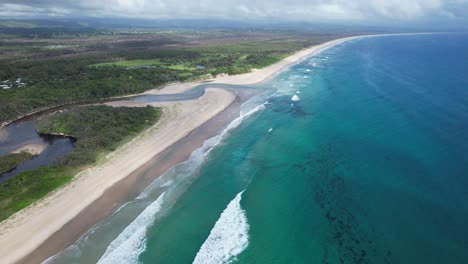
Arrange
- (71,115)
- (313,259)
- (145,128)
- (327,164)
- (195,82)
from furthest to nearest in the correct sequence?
(195,82), (71,115), (145,128), (327,164), (313,259)

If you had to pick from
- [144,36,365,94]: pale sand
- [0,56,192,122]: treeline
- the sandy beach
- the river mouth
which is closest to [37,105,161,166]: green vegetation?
the river mouth

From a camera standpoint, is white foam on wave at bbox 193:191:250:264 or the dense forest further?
the dense forest

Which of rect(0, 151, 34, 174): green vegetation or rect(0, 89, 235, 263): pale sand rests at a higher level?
rect(0, 89, 235, 263): pale sand

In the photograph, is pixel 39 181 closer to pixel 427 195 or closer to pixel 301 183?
pixel 301 183

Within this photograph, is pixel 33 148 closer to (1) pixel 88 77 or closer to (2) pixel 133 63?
(1) pixel 88 77

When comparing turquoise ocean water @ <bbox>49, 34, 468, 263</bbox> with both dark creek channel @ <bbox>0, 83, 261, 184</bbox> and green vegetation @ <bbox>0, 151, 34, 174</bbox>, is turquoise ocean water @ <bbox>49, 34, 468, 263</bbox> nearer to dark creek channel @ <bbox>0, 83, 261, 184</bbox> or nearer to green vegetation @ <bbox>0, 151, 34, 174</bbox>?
dark creek channel @ <bbox>0, 83, 261, 184</bbox>

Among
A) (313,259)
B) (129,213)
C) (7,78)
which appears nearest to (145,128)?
(129,213)

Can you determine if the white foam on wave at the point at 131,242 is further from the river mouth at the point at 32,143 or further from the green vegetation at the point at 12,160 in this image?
the green vegetation at the point at 12,160
